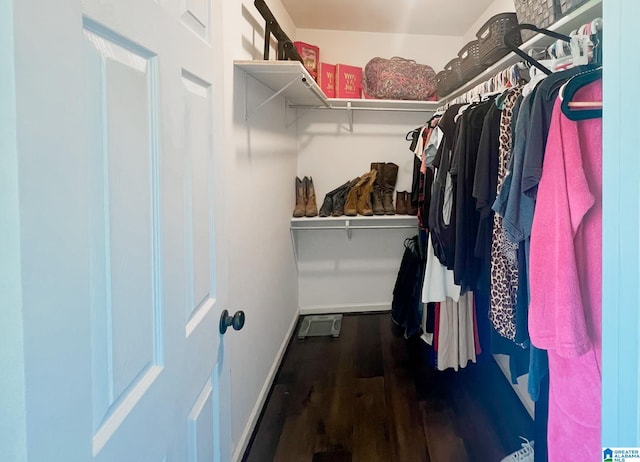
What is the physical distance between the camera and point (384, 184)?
3.00m

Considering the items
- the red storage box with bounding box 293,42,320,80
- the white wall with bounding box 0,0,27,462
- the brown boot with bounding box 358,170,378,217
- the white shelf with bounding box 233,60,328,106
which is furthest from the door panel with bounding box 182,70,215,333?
the brown boot with bounding box 358,170,378,217

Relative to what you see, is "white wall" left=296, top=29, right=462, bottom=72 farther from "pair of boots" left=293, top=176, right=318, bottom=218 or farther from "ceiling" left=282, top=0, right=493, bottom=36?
"pair of boots" left=293, top=176, right=318, bottom=218

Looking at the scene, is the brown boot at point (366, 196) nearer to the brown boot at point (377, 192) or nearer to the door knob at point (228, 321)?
the brown boot at point (377, 192)

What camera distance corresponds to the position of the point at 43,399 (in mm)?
374

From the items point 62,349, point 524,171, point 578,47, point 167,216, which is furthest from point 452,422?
point 62,349

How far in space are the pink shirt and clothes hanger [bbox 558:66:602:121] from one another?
24 millimetres

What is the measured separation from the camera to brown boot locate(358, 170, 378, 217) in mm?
2898

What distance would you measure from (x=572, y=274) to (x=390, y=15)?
2.44 m

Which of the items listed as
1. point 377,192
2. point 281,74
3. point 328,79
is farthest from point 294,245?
point 281,74

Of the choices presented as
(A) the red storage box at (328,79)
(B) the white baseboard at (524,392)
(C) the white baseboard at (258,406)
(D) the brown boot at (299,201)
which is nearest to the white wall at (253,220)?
(C) the white baseboard at (258,406)

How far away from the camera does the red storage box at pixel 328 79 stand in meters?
2.70

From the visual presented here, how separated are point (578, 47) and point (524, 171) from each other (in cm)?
40

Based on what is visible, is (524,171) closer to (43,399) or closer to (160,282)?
(160,282)

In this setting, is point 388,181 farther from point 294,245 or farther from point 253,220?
point 253,220
